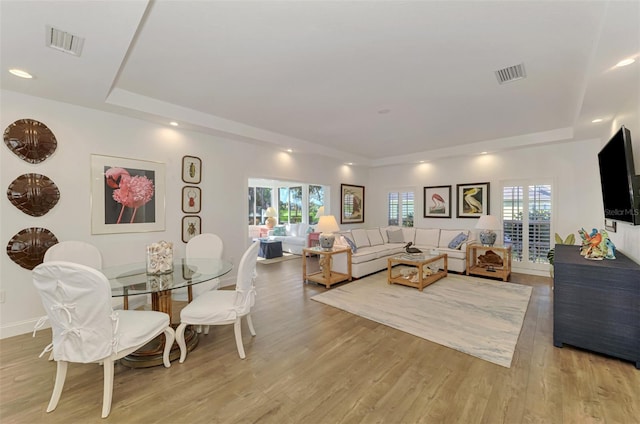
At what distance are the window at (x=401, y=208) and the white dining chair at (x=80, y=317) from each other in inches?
271


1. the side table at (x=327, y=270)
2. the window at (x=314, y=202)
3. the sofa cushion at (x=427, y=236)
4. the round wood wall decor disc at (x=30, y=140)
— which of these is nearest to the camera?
the round wood wall decor disc at (x=30, y=140)

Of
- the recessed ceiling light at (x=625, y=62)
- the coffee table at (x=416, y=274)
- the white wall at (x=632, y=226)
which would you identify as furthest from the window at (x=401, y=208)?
the recessed ceiling light at (x=625, y=62)

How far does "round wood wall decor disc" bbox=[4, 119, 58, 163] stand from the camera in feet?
9.83

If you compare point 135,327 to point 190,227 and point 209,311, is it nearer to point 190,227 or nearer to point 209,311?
point 209,311

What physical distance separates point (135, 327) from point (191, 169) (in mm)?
2987

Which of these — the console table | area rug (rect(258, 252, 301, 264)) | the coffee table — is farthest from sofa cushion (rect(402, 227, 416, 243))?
the console table

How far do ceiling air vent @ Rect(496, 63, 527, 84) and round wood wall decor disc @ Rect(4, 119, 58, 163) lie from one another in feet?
16.7

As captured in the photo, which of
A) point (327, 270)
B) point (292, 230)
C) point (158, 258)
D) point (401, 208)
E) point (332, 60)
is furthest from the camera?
point (292, 230)

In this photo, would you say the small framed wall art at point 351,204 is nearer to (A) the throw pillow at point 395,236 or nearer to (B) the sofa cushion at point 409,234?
(A) the throw pillow at point 395,236

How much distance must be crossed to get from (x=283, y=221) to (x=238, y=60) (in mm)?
8012

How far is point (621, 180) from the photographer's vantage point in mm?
2672

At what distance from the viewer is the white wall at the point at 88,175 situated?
3027 millimetres

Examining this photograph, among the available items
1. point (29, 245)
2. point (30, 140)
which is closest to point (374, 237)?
point (29, 245)

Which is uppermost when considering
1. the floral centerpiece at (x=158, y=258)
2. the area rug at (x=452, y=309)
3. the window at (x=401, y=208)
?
the window at (x=401, y=208)
